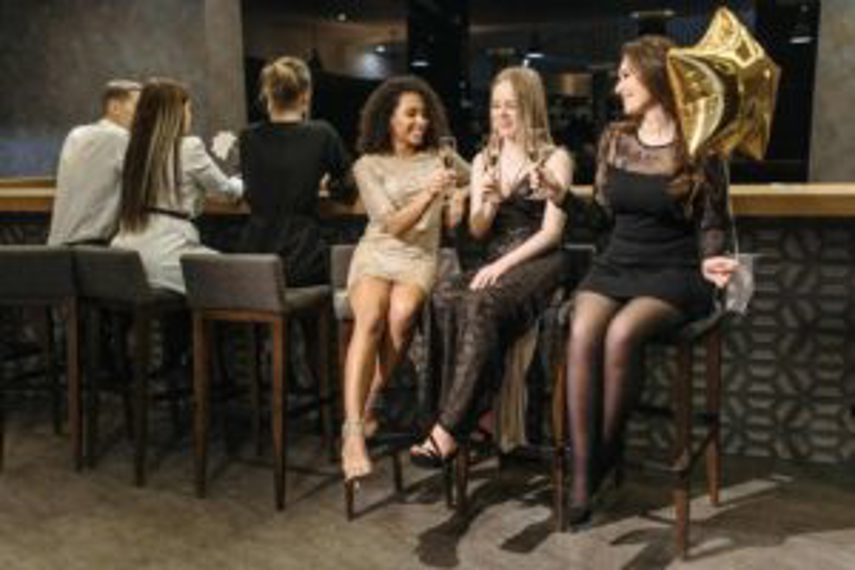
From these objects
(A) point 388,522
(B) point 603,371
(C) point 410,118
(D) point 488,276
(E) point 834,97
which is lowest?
(A) point 388,522

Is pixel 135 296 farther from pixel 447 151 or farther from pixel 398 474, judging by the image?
pixel 447 151

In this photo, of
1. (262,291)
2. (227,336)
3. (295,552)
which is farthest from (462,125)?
(295,552)

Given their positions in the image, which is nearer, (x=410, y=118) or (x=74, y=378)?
(x=410, y=118)

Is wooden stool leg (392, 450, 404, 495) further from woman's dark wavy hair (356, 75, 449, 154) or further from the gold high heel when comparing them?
woman's dark wavy hair (356, 75, 449, 154)

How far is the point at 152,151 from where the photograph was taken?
3.42 meters

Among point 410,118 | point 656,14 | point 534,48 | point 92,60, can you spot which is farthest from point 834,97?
point 92,60

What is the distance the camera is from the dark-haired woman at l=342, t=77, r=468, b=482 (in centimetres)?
306

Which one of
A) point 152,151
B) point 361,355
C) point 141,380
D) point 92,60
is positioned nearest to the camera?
point 361,355

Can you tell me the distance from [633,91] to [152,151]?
64.1 inches

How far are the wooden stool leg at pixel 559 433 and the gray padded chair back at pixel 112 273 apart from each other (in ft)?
4.50

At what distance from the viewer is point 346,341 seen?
3.18 m

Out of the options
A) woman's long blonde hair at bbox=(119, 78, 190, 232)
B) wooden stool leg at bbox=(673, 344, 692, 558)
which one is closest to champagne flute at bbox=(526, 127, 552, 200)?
wooden stool leg at bbox=(673, 344, 692, 558)

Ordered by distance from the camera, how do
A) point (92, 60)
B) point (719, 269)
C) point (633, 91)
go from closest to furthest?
1. point (719, 269)
2. point (633, 91)
3. point (92, 60)

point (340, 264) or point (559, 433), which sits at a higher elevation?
point (340, 264)
